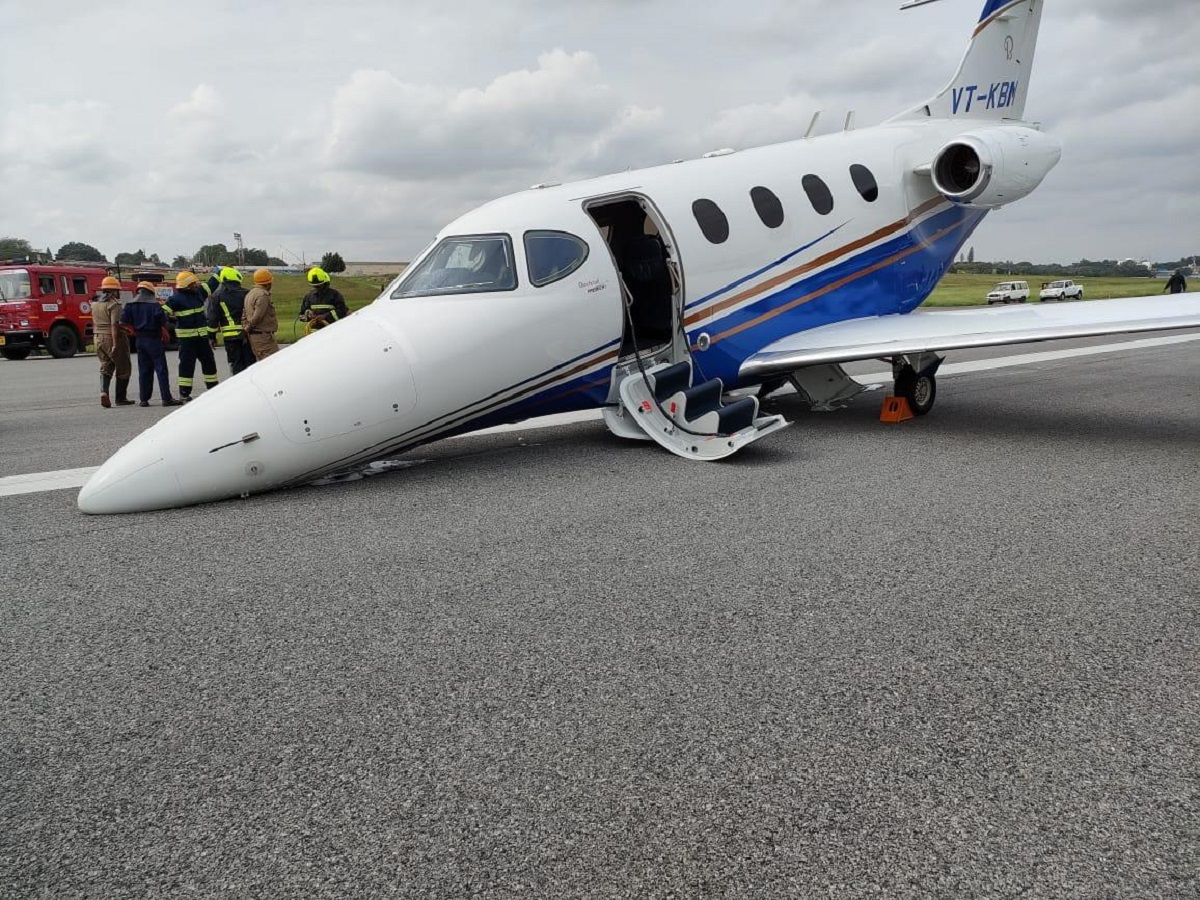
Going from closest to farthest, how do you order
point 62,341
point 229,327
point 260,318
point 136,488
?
1. point 136,488
2. point 260,318
3. point 229,327
4. point 62,341

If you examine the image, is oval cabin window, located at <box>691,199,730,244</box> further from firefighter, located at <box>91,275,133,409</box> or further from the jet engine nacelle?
firefighter, located at <box>91,275,133,409</box>

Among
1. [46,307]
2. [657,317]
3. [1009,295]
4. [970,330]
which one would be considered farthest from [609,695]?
[1009,295]

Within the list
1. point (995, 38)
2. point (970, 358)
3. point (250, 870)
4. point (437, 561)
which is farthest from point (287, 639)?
point (970, 358)

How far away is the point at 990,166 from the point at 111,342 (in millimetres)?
12963

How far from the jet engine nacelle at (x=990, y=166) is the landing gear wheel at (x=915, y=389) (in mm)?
2655

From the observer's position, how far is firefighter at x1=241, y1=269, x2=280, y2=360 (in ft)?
39.8

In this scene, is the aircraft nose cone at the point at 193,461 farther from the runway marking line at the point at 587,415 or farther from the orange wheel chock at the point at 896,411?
the orange wheel chock at the point at 896,411

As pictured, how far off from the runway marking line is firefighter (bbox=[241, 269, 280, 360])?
Result: 15.1 ft

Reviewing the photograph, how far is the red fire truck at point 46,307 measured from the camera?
26.1 metres

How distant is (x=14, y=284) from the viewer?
26172mm

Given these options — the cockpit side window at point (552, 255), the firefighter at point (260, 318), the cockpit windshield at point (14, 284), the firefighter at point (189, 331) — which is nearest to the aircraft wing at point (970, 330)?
the cockpit side window at point (552, 255)

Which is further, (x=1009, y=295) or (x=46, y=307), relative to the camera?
(x=1009, y=295)

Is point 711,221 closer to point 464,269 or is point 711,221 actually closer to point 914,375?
point 464,269

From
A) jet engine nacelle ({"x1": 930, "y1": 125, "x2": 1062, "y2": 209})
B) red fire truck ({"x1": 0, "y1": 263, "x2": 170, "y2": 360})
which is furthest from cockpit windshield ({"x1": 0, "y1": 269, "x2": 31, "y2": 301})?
jet engine nacelle ({"x1": 930, "y1": 125, "x2": 1062, "y2": 209})
